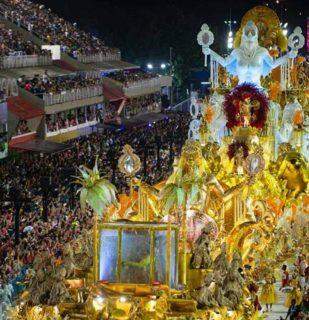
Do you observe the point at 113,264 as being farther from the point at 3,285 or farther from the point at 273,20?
the point at 273,20

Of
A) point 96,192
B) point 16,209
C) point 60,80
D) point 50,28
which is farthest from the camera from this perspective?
point 50,28

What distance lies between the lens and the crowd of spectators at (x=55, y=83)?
4925 cm

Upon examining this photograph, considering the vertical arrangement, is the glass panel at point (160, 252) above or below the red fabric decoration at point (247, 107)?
below

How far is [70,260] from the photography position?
2023 centimetres

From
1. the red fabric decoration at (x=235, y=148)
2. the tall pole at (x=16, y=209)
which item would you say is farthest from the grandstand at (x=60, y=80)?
the red fabric decoration at (x=235, y=148)

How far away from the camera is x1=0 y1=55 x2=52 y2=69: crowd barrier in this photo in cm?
5059

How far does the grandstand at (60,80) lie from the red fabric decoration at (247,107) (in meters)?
18.0

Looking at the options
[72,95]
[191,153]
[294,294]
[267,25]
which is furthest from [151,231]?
[72,95]

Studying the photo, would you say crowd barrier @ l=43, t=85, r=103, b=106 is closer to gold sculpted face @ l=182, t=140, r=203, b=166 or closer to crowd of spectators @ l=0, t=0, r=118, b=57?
crowd of spectators @ l=0, t=0, r=118, b=57

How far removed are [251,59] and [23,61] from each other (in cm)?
2590

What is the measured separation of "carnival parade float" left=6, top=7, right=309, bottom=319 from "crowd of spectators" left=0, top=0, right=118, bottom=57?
31.5m

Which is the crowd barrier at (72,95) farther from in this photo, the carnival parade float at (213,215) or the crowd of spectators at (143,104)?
the carnival parade float at (213,215)

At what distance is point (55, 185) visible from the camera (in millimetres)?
33281

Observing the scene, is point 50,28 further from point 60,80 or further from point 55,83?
point 55,83
